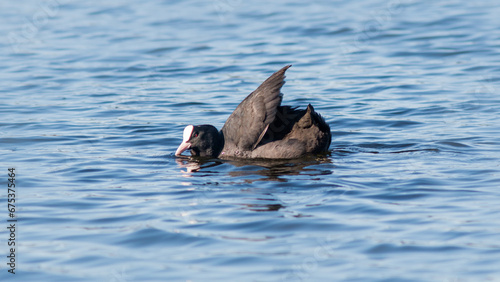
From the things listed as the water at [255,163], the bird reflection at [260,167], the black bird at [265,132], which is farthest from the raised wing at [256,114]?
the water at [255,163]

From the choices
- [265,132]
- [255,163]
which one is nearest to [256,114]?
[265,132]

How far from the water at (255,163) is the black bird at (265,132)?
1.07 feet

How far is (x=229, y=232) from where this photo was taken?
20.9 feet

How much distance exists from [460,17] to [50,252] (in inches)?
602

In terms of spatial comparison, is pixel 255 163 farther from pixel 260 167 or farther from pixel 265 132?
pixel 265 132

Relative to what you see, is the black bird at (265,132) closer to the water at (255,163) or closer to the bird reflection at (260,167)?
the bird reflection at (260,167)

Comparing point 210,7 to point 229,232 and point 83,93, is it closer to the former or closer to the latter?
point 83,93

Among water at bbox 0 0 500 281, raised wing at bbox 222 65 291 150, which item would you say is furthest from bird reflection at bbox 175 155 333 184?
raised wing at bbox 222 65 291 150

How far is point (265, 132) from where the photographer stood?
9133 mm

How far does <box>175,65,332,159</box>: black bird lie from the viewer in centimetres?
884

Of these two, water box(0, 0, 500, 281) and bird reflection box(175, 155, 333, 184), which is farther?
bird reflection box(175, 155, 333, 184)

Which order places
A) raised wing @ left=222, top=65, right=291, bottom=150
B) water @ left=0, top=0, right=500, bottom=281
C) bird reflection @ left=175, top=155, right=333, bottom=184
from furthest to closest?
raised wing @ left=222, top=65, right=291, bottom=150
bird reflection @ left=175, top=155, right=333, bottom=184
water @ left=0, top=0, right=500, bottom=281

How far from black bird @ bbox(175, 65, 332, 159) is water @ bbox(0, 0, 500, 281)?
1.07 feet

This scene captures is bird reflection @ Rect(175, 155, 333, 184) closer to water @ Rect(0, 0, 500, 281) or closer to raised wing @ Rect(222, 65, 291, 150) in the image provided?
water @ Rect(0, 0, 500, 281)
